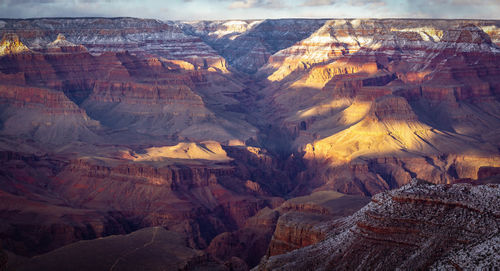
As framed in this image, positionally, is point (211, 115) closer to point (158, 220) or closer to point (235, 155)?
point (235, 155)

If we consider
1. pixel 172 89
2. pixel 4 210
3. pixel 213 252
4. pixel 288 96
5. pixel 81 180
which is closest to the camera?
pixel 213 252

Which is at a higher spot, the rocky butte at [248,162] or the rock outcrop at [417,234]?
the rock outcrop at [417,234]

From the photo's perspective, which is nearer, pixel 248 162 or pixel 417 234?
pixel 417 234

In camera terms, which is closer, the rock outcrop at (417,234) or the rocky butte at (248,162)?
the rock outcrop at (417,234)

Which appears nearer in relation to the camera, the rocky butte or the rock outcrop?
the rock outcrop

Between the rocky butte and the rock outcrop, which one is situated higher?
the rock outcrop

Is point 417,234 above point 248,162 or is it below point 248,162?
above

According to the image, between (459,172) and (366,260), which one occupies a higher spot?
(366,260)

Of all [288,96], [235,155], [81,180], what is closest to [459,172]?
[235,155]
